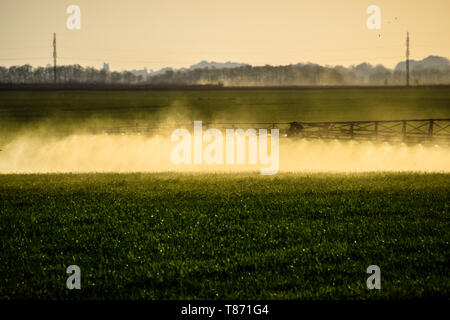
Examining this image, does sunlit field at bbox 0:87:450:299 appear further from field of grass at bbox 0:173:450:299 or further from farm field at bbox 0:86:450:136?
farm field at bbox 0:86:450:136

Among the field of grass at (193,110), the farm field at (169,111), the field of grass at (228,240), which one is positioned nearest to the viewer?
the field of grass at (228,240)

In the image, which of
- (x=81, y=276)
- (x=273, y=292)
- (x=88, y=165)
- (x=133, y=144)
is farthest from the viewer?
(x=133, y=144)

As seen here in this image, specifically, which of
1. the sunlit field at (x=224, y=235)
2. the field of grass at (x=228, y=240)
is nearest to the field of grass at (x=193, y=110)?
the sunlit field at (x=224, y=235)

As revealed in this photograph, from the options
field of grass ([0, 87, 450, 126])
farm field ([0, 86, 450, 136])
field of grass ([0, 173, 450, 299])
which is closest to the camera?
field of grass ([0, 173, 450, 299])

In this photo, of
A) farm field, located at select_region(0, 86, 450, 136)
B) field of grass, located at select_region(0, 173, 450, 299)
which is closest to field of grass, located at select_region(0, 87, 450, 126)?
farm field, located at select_region(0, 86, 450, 136)

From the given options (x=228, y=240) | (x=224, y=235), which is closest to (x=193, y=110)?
(x=224, y=235)

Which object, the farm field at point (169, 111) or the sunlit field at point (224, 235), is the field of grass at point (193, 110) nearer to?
the farm field at point (169, 111)

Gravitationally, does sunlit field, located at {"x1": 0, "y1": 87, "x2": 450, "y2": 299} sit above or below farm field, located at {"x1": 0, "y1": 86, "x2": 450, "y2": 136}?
below

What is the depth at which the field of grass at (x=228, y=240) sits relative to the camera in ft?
25.1

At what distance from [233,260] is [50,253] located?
3.78 meters

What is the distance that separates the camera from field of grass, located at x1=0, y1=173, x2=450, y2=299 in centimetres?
765
